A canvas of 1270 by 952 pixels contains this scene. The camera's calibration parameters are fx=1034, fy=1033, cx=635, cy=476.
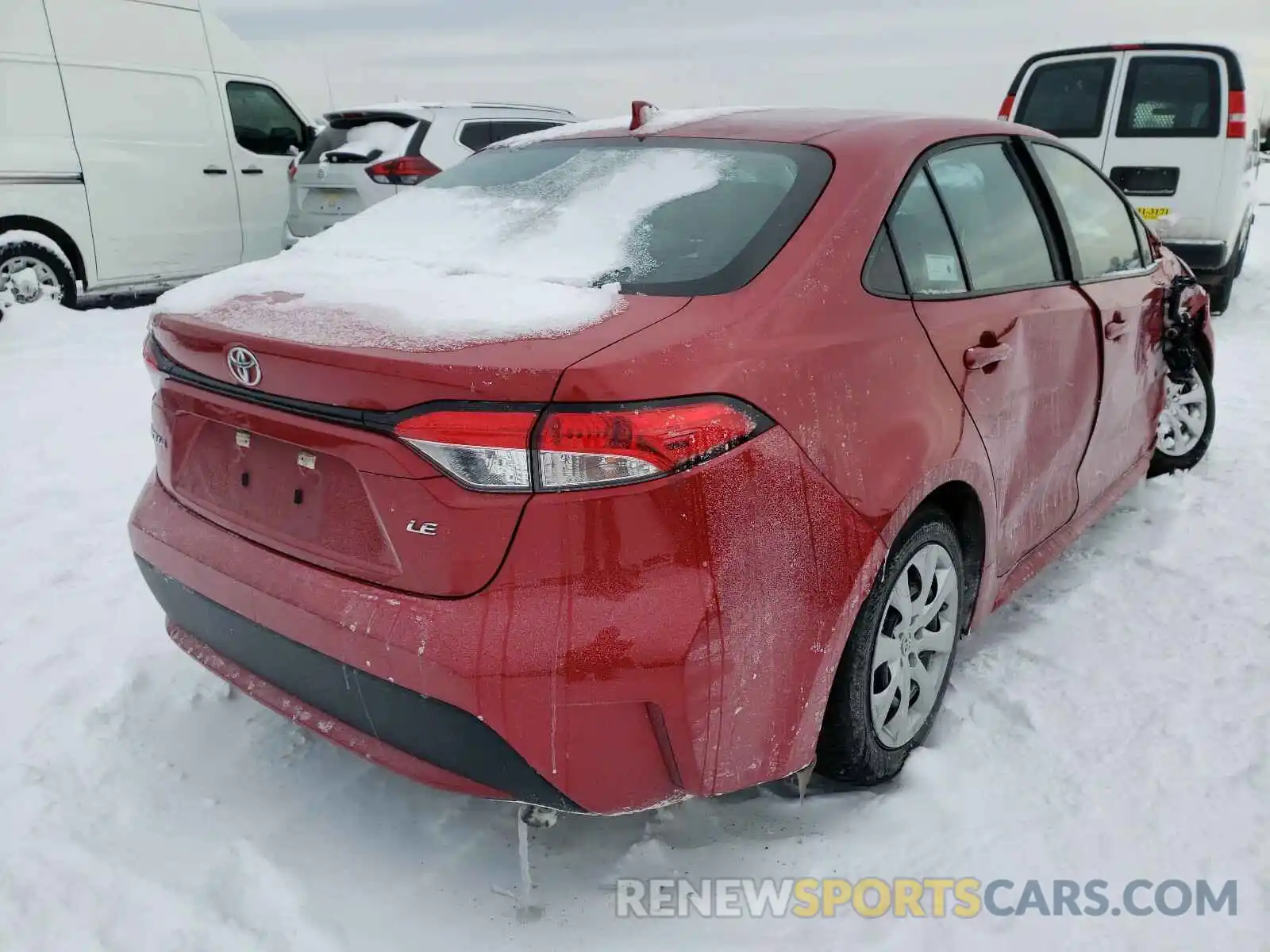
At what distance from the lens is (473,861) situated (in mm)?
2285

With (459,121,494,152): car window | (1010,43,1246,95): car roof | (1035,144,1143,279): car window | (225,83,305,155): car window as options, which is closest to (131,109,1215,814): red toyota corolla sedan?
(1035,144,1143,279): car window

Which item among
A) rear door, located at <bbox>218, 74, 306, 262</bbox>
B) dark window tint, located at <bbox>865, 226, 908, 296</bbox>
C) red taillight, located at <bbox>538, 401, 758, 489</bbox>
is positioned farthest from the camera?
rear door, located at <bbox>218, 74, 306, 262</bbox>

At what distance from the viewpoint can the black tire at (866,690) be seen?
219 cm

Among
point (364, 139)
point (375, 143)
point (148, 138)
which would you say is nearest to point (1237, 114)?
point (375, 143)

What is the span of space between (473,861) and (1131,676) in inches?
74.2

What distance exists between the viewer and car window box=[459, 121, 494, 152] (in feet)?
26.9

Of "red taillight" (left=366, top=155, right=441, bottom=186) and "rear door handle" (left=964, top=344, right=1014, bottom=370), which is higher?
"rear door handle" (left=964, top=344, right=1014, bottom=370)

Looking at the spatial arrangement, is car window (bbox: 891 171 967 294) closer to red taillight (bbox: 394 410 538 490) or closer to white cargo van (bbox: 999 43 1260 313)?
red taillight (bbox: 394 410 538 490)

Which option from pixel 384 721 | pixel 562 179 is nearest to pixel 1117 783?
pixel 384 721

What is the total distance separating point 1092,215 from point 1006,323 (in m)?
1.09

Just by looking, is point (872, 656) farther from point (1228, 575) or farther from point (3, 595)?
point (3, 595)

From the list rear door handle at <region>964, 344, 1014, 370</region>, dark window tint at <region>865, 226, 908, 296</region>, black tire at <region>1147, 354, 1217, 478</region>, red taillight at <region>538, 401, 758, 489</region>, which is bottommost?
black tire at <region>1147, 354, 1217, 478</region>

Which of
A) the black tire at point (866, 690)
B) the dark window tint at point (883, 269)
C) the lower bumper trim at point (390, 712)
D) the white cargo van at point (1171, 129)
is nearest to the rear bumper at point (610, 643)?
the lower bumper trim at point (390, 712)

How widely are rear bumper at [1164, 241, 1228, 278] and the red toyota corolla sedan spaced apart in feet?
19.1
